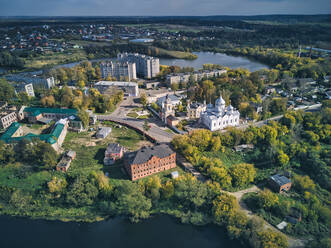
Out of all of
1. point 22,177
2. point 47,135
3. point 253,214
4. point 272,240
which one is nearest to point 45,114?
point 47,135

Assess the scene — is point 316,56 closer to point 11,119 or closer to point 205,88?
point 205,88

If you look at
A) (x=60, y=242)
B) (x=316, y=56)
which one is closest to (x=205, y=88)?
(x=60, y=242)

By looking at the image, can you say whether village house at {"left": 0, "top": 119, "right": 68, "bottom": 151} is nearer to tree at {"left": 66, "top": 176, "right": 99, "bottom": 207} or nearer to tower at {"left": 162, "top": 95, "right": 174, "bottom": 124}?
tree at {"left": 66, "top": 176, "right": 99, "bottom": 207}

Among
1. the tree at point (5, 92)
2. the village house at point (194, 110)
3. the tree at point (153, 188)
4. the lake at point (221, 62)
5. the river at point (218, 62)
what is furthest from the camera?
the lake at point (221, 62)

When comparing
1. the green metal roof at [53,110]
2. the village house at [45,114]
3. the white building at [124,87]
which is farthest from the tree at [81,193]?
the white building at [124,87]

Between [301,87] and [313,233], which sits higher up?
[301,87]

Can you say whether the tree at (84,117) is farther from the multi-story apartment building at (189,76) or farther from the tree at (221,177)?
the multi-story apartment building at (189,76)
